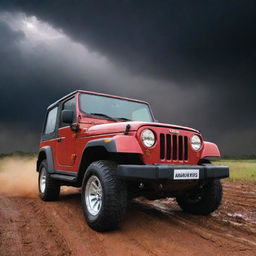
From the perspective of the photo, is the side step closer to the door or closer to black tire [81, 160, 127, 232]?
the door

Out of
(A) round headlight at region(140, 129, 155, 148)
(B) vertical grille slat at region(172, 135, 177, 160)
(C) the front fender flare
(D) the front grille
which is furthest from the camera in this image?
(B) vertical grille slat at region(172, 135, 177, 160)

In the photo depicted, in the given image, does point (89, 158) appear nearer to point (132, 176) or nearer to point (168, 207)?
point (132, 176)

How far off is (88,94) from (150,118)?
4.67 ft

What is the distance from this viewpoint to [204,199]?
14.5 feet

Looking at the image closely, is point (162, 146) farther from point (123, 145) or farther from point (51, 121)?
point (51, 121)

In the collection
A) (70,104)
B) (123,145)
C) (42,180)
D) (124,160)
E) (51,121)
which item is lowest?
(42,180)

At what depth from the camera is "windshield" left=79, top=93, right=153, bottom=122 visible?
4840 millimetres

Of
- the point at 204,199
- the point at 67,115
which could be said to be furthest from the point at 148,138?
the point at 204,199

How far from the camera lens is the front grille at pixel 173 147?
3502 millimetres

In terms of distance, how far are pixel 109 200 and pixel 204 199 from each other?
6.38 feet

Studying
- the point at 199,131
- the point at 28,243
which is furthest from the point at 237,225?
the point at 28,243

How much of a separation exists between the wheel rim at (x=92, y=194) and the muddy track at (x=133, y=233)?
0.30 m

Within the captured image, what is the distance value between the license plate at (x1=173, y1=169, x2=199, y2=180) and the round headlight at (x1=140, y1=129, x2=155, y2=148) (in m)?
0.48

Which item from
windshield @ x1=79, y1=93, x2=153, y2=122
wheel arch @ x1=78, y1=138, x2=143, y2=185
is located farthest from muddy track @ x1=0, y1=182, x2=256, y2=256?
windshield @ x1=79, y1=93, x2=153, y2=122
